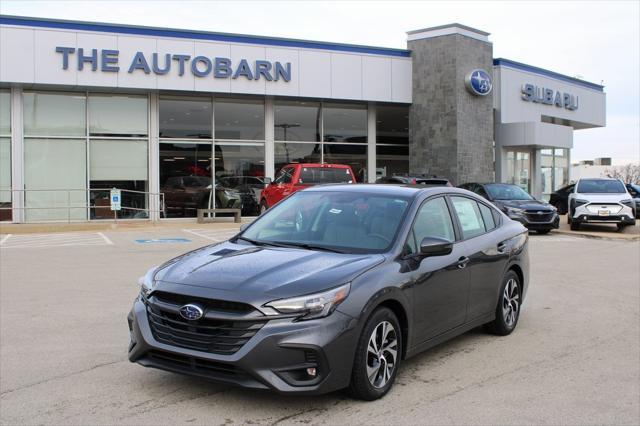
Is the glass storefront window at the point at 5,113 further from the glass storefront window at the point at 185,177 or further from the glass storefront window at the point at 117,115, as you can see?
the glass storefront window at the point at 185,177

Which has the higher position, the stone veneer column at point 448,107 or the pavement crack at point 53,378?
the stone veneer column at point 448,107

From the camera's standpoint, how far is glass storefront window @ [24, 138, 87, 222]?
70.5 feet

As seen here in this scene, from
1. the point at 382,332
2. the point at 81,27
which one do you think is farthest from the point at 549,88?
the point at 382,332

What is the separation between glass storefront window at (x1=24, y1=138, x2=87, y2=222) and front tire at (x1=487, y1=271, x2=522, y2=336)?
17840mm

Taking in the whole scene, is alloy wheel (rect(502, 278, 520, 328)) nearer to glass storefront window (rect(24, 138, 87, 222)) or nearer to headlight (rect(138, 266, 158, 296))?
headlight (rect(138, 266, 158, 296))

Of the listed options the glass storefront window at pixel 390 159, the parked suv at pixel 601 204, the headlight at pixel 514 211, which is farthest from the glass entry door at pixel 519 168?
the headlight at pixel 514 211

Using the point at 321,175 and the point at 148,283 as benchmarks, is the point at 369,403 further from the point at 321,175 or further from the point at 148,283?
the point at 321,175

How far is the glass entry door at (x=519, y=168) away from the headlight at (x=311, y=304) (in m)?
26.0

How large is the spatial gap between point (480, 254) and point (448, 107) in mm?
20134

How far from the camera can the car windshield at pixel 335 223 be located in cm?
519

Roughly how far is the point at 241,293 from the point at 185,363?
2.05 ft

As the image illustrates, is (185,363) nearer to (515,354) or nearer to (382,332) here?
(382,332)

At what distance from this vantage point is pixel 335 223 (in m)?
5.46

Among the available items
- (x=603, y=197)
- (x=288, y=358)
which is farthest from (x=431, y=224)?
(x=603, y=197)
